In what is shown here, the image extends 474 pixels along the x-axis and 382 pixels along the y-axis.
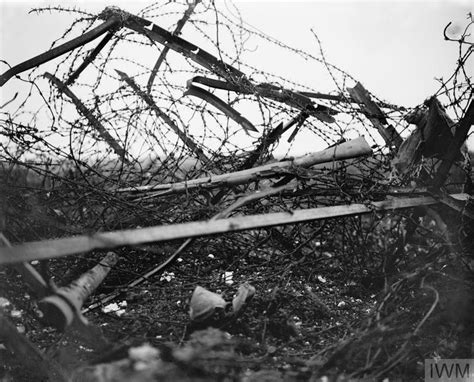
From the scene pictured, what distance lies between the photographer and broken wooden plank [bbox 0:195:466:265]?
58.5 inches

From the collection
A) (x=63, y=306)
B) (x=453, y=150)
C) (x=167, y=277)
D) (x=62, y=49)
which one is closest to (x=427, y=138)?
(x=453, y=150)

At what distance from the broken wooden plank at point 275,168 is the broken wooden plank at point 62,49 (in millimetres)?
1464

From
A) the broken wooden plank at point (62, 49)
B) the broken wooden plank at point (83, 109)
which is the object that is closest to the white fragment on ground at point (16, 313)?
the broken wooden plank at point (83, 109)

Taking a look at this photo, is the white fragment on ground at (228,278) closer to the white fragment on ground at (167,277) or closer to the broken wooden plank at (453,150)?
the white fragment on ground at (167,277)

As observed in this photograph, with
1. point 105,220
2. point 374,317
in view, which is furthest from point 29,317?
point 374,317

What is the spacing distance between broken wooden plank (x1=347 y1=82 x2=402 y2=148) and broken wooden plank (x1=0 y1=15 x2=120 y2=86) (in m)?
2.21

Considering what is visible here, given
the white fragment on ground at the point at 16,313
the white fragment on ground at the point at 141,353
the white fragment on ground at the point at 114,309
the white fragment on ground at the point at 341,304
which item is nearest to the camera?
the white fragment on ground at the point at 141,353

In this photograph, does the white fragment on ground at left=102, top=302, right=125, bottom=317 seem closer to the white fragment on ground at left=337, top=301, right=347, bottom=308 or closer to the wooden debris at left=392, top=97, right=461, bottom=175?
the white fragment on ground at left=337, top=301, right=347, bottom=308

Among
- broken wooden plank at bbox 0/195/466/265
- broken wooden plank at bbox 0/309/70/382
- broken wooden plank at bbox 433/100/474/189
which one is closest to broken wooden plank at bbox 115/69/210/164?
broken wooden plank at bbox 0/195/466/265

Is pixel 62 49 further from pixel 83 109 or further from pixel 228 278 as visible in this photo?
pixel 228 278

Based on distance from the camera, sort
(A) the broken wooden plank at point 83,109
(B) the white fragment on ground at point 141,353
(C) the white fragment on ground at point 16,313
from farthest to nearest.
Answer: (A) the broken wooden plank at point 83,109 → (C) the white fragment on ground at point 16,313 → (B) the white fragment on ground at point 141,353

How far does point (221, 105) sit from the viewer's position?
12.0ft

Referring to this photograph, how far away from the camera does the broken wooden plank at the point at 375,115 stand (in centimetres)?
347

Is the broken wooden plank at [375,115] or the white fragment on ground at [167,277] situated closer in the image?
the white fragment on ground at [167,277]
